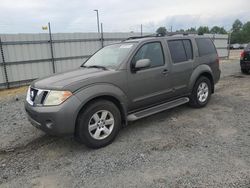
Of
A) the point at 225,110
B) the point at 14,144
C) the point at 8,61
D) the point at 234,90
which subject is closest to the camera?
the point at 14,144

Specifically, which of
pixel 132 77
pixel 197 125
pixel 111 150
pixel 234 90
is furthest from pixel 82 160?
pixel 234 90

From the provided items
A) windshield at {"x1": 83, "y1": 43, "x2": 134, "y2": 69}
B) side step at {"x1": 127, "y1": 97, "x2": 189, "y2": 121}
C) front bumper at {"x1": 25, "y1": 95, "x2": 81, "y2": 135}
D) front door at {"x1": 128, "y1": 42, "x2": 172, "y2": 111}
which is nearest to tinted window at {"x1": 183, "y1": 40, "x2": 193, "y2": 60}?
front door at {"x1": 128, "y1": 42, "x2": 172, "y2": 111}

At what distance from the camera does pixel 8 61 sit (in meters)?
10.0

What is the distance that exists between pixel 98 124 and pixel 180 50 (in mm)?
2668

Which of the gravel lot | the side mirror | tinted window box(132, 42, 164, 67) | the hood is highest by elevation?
tinted window box(132, 42, 164, 67)

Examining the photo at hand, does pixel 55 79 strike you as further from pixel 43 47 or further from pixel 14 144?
pixel 43 47

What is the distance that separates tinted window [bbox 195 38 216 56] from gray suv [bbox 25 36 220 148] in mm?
28

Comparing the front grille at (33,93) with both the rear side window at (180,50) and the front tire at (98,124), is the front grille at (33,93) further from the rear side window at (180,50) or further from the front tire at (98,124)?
the rear side window at (180,50)

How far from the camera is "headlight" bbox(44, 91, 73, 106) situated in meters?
3.54

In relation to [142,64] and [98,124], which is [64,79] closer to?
[98,124]

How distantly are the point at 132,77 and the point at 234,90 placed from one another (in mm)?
4744

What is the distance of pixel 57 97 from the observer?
11.6 feet

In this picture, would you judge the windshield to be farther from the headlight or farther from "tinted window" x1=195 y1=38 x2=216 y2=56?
"tinted window" x1=195 y1=38 x2=216 y2=56

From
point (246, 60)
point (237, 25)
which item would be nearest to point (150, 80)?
point (246, 60)
